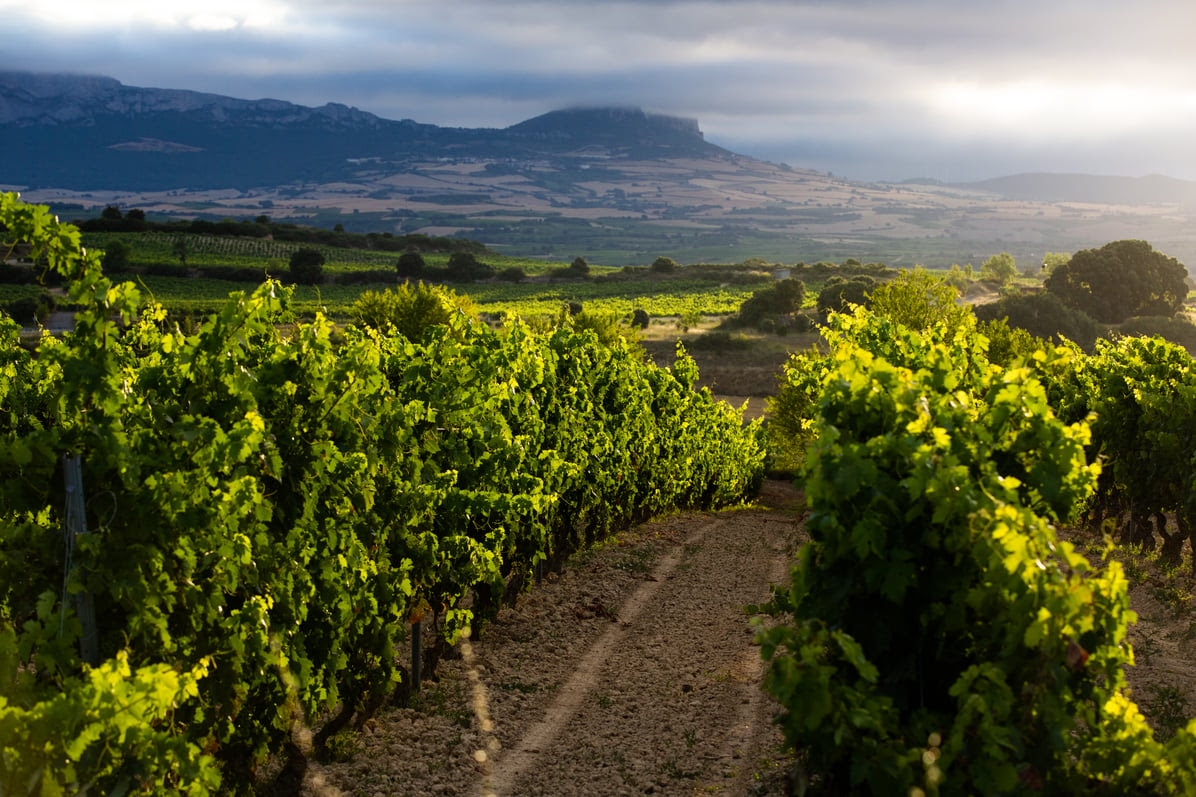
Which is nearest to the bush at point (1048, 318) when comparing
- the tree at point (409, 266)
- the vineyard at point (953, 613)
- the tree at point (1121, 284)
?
the tree at point (1121, 284)

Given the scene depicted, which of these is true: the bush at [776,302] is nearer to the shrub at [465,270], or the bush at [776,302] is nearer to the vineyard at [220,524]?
the shrub at [465,270]

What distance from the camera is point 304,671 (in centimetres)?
668

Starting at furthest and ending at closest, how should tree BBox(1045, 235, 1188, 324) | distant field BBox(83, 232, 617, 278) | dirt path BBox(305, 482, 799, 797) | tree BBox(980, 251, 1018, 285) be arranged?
tree BBox(980, 251, 1018, 285) < distant field BBox(83, 232, 617, 278) < tree BBox(1045, 235, 1188, 324) < dirt path BBox(305, 482, 799, 797)

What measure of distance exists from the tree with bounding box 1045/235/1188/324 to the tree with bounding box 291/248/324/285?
222 ft

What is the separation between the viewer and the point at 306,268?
298 feet

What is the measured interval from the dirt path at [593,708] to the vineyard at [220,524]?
1.94 feet

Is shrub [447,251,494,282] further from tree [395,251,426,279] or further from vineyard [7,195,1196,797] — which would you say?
vineyard [7,195,1196,797]

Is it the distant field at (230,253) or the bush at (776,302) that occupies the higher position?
the distant field at (230,253)

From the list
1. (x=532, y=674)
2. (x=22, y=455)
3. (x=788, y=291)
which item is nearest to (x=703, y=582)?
(x=532, y=674)

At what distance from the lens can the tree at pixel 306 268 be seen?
9050 cm

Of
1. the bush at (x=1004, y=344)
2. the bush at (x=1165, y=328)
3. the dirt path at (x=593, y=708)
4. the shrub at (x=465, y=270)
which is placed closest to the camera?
the dirt path at (x=593, y=708)

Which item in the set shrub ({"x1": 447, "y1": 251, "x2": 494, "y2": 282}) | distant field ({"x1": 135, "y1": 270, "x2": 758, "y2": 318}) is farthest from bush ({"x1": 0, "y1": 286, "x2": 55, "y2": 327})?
shrub ({"x1": 447, "y1": 251, "x2": 494, "y2": 282})

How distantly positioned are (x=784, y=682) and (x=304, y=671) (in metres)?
3.81

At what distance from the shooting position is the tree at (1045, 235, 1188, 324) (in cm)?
7562
